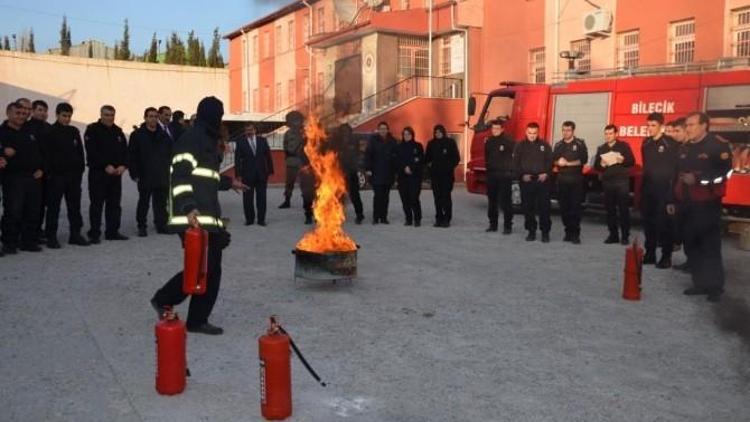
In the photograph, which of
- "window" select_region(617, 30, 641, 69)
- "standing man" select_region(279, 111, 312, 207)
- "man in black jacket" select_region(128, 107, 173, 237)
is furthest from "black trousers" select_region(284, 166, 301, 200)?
"window" select_region(617, 30, 641, 69)

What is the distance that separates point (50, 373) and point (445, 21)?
24468 millimetres

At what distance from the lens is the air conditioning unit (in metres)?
19.4

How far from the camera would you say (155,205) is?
11438mm

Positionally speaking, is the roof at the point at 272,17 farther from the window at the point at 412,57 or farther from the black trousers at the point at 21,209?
the black trousers at the point at 21,209

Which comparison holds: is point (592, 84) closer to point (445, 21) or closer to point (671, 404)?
point (671, 404)

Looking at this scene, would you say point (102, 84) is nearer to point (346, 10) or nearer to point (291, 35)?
point (291, 35)

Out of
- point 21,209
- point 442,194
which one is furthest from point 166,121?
point 442,194

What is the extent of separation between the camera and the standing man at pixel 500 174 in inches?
465

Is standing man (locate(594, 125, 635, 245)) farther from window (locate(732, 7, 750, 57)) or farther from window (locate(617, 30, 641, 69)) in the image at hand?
window (locate(617, 30, 641, 69))

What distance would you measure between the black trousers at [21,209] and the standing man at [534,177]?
6.93 meters

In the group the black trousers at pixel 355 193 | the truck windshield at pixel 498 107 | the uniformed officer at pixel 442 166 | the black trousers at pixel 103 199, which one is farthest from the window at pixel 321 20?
the black trousers at pixel 103 199

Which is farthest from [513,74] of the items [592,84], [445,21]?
[592,84]

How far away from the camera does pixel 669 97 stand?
1248 centimetres

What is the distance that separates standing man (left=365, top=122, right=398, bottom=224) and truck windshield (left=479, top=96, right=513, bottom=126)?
324 cm
